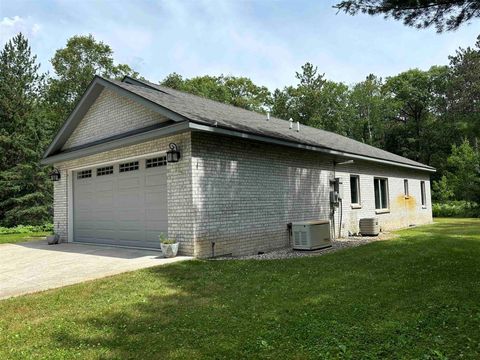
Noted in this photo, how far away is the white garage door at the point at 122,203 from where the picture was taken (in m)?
10.3

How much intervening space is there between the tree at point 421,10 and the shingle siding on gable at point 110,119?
5524 mm

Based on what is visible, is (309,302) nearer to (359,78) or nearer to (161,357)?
(161,357)

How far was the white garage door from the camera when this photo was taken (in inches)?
405

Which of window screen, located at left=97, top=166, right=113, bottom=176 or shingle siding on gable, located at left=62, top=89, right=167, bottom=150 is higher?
shingle siding on gable, located at left=62, top=89, right=167, bottom=150

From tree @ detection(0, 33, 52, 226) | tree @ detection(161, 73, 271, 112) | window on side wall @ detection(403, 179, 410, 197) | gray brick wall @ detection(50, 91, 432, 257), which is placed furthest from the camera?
tree @ detection(161, 73, 271, 112)

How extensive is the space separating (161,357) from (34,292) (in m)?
3.75

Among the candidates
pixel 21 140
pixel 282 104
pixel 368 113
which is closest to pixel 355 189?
pixel 21 140

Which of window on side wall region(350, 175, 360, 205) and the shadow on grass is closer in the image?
the shadow on grass

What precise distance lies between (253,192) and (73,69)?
1254 inches

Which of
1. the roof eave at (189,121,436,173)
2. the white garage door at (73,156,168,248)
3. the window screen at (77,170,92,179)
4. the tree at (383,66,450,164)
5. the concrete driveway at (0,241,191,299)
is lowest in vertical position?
the concrete driveway at (0,241,191,299)

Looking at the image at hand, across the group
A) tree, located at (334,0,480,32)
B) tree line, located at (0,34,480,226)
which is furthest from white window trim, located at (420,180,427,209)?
tree, located at (334,0,480,32)

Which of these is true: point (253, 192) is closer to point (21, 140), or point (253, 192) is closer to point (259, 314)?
point (259, 314)

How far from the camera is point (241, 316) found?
4754mm

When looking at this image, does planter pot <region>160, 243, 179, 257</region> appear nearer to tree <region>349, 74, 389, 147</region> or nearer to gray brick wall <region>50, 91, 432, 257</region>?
gray brick wall <region>50, 91, 432, 257</region>
